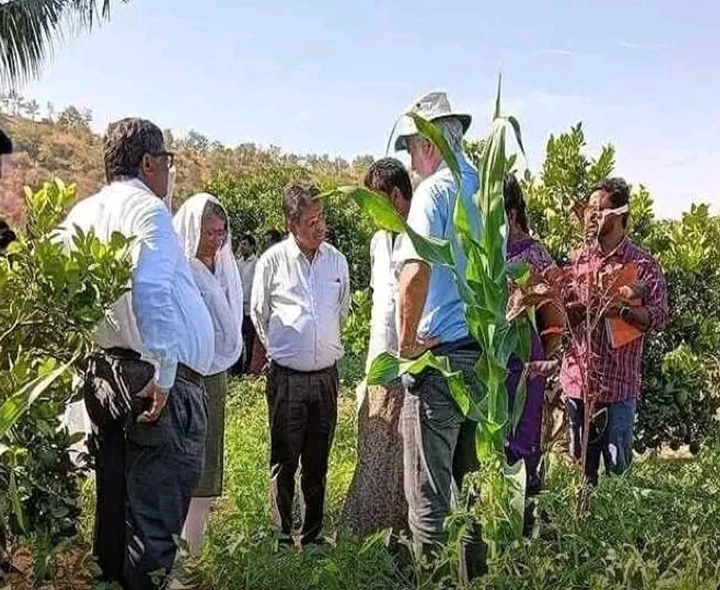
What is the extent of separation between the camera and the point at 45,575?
313 centimetres

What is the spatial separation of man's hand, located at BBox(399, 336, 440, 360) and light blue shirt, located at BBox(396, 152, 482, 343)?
2 cm

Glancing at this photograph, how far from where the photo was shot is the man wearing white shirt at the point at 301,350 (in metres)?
4.50

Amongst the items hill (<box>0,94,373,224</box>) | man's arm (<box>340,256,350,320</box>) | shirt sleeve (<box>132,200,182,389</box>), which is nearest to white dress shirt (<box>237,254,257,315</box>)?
man's arm (<box>340,256,350,320</box>)

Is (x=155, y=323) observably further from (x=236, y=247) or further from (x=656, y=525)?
(x=236, y=247)

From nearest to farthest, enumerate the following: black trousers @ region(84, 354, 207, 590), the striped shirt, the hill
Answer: black trousers @ region(84, 354, 207, 590) → the striped shirt → the hill

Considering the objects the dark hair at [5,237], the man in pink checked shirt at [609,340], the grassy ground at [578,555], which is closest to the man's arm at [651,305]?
the man in pink checked shirt at [609,340]

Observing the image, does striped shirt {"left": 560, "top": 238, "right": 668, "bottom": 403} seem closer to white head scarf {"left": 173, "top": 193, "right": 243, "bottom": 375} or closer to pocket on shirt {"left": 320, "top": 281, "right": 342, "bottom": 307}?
pocket on shirt {"left": 320, "top": 281, "right": 342, "bottom": 307}

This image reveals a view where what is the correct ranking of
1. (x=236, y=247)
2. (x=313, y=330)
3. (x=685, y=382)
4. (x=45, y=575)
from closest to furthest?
(x=45, y=575)
(x=313, y=330)
(x=685, y=382)
(x=236, y=247)

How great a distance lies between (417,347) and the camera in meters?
3.36

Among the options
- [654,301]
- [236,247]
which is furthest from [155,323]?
[236,247]

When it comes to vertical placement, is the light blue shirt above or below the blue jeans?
above

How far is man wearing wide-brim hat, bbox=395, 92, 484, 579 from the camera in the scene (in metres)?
3.27

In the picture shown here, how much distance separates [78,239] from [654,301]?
251 cm

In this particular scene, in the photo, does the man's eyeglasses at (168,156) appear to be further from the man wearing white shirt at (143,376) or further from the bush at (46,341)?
the bush at (46,341)
